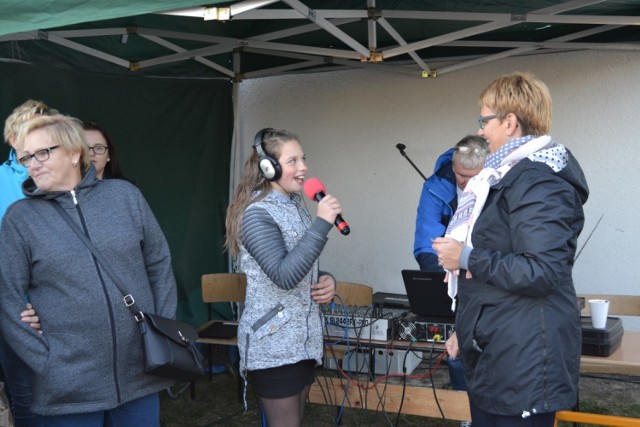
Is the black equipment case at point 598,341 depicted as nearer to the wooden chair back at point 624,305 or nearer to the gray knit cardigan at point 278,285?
the wooden chair back at point 624,305

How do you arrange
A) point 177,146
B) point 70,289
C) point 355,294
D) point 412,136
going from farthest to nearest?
point 412,136 → point 177,146 → point 355,294 → point 70,289

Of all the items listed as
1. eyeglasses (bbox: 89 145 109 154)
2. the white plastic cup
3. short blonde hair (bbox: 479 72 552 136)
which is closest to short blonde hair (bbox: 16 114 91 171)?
eyeglasses (bbox: 89 145 109 154)

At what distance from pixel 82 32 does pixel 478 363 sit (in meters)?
2.82

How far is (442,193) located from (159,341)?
6.31ft

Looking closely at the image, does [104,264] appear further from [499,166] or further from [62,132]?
[499,166]

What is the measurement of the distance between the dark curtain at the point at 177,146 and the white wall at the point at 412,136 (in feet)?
1.16

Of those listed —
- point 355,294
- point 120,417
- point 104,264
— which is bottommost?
point 120,417

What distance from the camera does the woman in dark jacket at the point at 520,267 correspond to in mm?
1826

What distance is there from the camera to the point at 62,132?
220cm

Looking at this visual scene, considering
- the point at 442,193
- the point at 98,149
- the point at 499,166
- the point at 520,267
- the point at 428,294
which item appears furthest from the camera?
the point at 442,193

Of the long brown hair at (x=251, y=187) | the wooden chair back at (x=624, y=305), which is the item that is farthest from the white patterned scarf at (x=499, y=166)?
the wooden chair back at (x=624, y=305)

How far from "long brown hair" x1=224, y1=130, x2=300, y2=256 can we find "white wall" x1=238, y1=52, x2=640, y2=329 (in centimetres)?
294

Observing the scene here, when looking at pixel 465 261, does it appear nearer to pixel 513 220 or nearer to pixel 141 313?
pixel 513 220

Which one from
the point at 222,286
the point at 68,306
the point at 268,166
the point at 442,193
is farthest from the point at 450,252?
the point at 222,286
